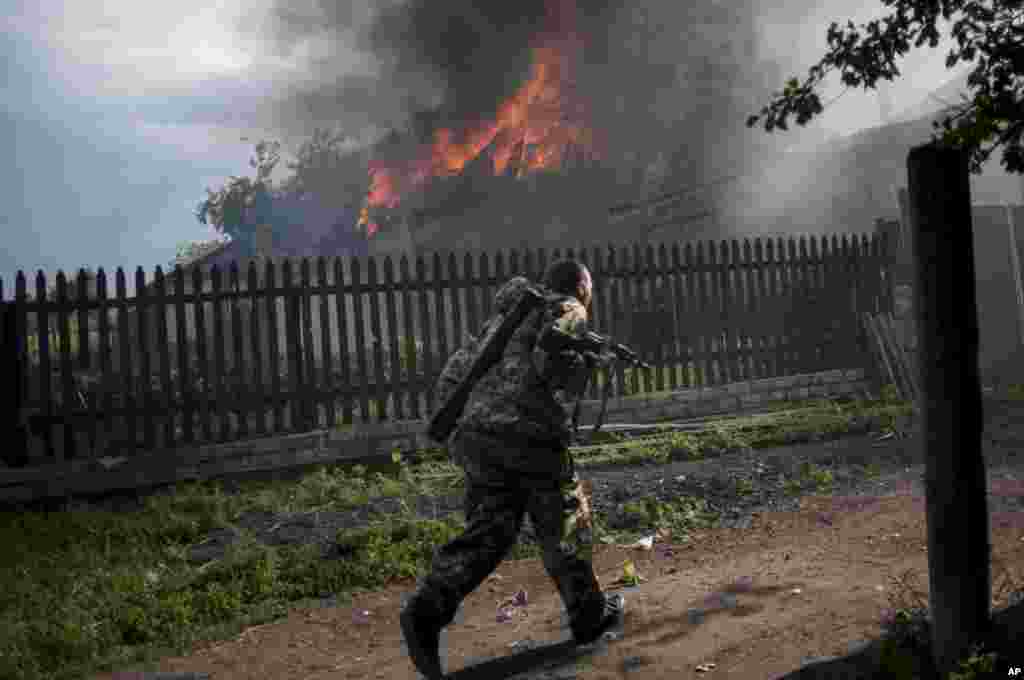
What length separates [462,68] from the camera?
26.6 metres

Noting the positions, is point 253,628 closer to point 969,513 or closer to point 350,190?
point 969,513

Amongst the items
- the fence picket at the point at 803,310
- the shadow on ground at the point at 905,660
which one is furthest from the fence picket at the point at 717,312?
the shadow on ground at the point at 905,660

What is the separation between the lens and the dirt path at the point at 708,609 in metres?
3.69

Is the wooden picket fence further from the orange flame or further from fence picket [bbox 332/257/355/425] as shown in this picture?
the orange flame

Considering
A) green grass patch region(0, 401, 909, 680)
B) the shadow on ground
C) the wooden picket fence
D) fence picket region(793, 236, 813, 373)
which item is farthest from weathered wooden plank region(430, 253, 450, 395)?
the shadow on ground

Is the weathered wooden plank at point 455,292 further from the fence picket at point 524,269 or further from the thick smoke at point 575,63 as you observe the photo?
the thick smoke at point 575,63

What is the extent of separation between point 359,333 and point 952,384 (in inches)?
275

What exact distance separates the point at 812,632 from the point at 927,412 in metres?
1.38

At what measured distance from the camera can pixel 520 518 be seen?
384 cm

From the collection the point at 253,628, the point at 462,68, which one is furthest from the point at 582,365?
the point at 462,68

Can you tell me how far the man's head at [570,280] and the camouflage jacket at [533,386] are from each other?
18 cm

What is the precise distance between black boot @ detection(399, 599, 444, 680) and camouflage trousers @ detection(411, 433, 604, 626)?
20 cm

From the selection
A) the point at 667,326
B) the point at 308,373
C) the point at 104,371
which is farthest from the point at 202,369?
the point at 667,326

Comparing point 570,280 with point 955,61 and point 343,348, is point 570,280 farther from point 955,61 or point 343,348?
point 343,348
